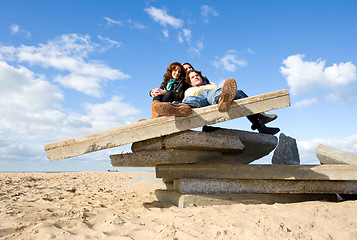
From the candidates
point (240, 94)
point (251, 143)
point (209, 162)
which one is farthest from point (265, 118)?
point (209, 162)

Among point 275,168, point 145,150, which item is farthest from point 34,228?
point 275,168

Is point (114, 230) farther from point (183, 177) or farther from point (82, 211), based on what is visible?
point (183, 177)

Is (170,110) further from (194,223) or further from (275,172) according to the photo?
(275,172)

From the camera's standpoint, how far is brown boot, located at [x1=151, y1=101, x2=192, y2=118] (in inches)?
157

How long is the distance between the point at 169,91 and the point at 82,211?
8.83ft

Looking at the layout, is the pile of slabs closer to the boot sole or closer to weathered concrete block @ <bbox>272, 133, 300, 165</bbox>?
the boot sole

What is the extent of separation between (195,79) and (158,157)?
185 centimetres

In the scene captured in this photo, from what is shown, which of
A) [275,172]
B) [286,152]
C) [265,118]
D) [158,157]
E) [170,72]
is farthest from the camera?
[286,152]

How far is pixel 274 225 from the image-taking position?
3.13m

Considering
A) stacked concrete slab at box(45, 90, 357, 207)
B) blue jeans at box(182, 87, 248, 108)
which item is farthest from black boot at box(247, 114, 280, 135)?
blue jeans at box(182, 87, 248, 108)

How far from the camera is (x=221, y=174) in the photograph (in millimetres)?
4613

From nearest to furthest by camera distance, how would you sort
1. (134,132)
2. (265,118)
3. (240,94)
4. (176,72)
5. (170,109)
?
(170,109) → (134,132) → (240,94) → (265,118) → (176,72)

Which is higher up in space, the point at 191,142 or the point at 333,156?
the point at 191,142

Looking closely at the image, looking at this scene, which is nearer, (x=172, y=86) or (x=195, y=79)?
(x=195, y=79)
